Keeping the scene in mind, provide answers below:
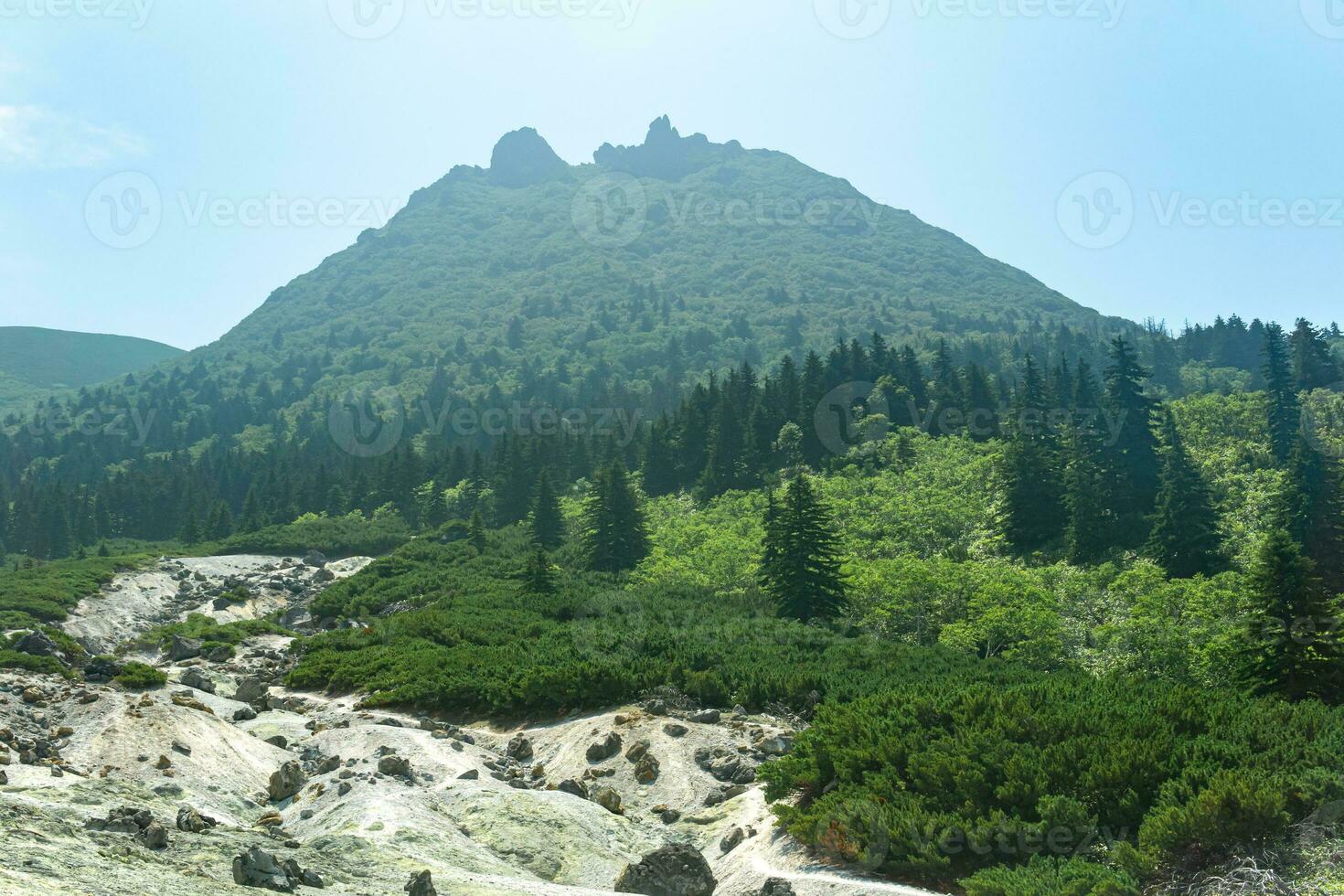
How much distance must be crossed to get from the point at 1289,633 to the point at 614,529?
4190 cm

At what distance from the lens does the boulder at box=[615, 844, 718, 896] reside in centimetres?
1251

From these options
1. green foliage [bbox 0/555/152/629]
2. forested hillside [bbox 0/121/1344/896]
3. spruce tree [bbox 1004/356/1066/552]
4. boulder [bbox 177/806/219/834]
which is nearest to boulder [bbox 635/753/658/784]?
forested hillside [bbox 0/121/1344/896]

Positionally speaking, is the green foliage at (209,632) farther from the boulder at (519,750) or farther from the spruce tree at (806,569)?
the spruce tree at (806,569)

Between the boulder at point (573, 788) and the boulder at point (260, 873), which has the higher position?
the boulder at point (260, 873)

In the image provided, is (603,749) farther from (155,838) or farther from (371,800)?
(155,838)

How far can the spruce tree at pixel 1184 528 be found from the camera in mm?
38125

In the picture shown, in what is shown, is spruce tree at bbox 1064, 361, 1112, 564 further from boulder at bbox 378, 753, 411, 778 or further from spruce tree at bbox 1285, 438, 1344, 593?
boulder at bbox 378, 753, 411, 778

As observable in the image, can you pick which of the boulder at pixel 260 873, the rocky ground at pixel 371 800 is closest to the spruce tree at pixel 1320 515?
the rocky ground at pixel 371 800

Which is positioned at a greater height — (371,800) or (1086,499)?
(1086,499)

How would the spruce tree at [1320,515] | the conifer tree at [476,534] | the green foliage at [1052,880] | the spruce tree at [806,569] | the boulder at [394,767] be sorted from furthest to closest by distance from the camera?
the conifer tree at [476,534], the spruce tree at [806,569], the spruce tree at [1320,515], the boulder at [394,767], the green foliage at [1052,880]

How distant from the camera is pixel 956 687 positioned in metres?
16.8

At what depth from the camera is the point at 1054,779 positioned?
475 inches

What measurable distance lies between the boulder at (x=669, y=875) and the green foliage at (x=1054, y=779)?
167 centimetres

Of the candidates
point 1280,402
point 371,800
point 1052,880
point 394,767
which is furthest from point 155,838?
point 1280,402
